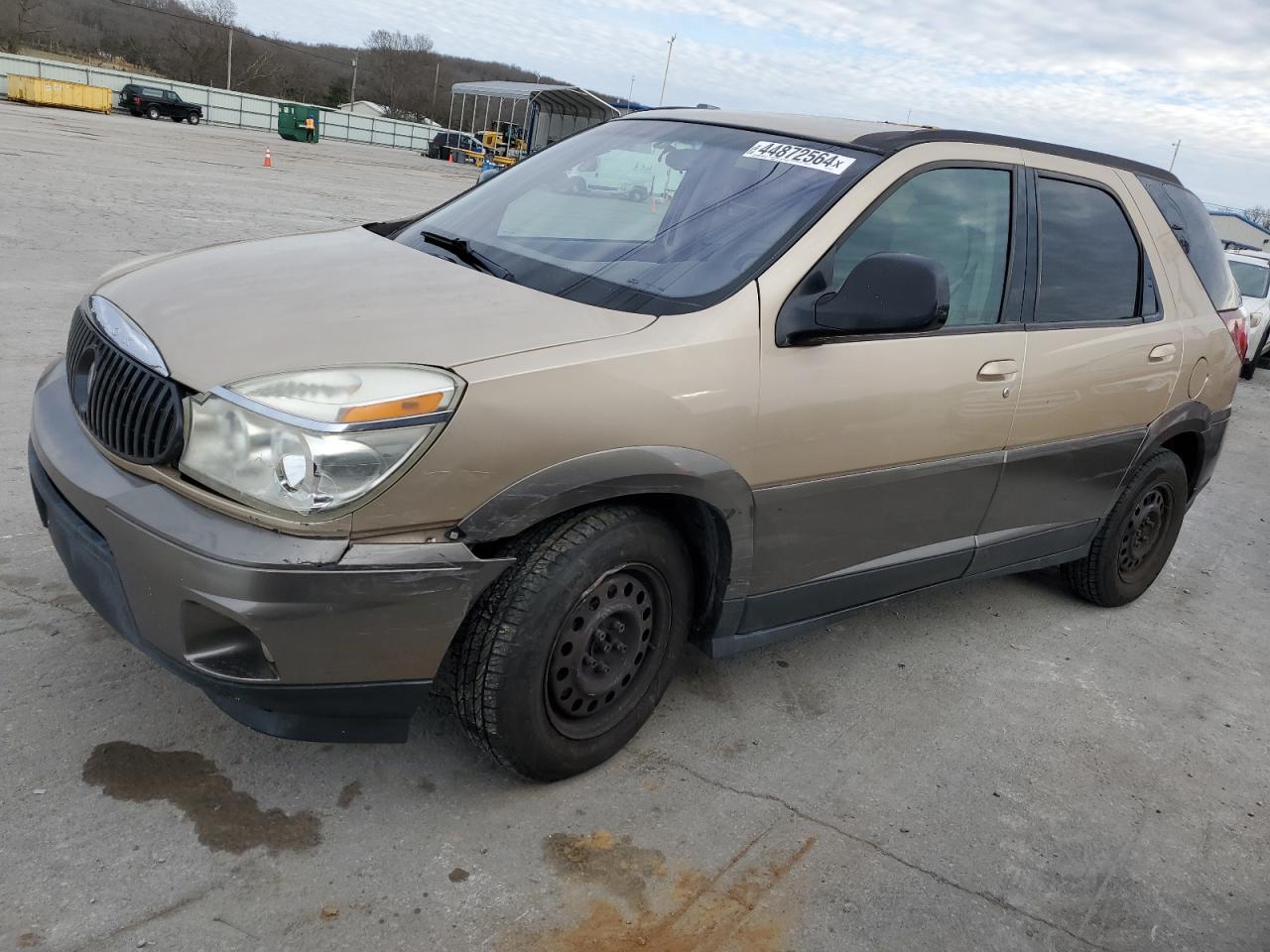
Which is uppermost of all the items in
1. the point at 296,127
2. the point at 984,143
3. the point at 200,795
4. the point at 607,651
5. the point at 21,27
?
the point at 21,27

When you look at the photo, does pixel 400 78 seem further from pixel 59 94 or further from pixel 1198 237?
pixel 1198 237

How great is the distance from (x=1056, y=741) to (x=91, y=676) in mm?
3089

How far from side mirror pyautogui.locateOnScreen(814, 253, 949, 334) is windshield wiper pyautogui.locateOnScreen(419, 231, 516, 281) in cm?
93

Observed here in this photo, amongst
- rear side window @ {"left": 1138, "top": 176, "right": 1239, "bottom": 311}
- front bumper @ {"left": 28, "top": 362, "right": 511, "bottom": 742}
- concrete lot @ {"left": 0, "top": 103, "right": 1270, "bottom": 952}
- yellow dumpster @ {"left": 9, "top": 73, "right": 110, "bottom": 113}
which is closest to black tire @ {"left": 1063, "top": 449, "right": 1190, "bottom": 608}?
concrete lot @ {"left": 0, "top": 103, "right": 1270, "bottom": 952}

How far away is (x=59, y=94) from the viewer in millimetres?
42281

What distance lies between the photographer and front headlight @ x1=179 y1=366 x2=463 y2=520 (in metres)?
2.24

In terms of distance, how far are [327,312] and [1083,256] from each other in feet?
9.34

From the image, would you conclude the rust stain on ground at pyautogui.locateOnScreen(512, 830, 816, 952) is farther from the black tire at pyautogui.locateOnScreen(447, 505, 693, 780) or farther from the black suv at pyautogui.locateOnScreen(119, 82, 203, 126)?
the black suv at pyautogui.locateOnScreen(119, 82, 203, 126)

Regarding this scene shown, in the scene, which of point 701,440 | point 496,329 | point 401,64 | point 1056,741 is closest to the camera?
point 496,329

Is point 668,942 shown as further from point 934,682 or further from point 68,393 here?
point 68,393

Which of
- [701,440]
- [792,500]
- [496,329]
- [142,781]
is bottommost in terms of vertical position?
[142,781]

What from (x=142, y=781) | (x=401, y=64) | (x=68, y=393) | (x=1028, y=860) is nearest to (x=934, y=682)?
(x=1028, y=860)

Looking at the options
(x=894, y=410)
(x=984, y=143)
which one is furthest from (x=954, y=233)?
(x=894, y=410)

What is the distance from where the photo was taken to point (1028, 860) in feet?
9.56
